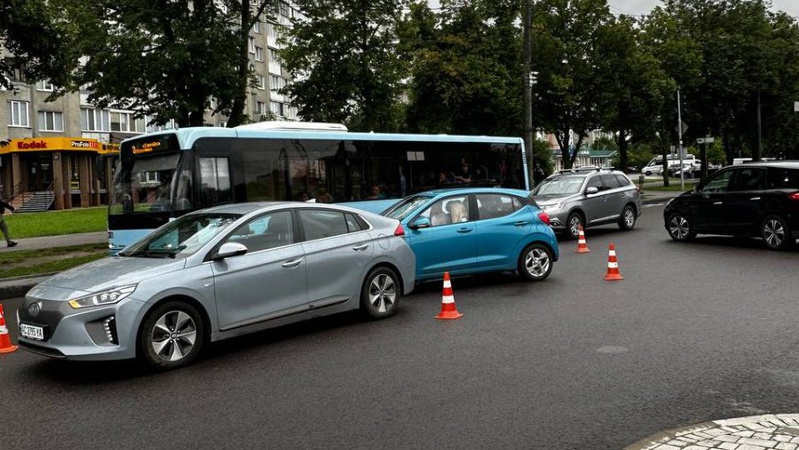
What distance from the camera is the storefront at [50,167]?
4425cm

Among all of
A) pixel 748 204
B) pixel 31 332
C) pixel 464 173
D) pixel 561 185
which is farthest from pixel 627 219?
pixel 31 332

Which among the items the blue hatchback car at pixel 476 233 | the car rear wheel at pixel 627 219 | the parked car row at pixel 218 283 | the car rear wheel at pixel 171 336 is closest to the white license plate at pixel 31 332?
the parked car row at pixel 218 283

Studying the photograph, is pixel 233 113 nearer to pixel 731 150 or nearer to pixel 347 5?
pixel 347 5

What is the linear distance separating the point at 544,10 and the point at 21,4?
23.3 metres

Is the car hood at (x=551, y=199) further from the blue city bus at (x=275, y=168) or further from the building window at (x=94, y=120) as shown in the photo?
the building window at (x=94, y=120)

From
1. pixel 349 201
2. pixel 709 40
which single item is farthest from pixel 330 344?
pixel 709 40

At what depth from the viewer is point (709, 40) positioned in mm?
41562

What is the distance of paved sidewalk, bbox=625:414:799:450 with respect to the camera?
416cm

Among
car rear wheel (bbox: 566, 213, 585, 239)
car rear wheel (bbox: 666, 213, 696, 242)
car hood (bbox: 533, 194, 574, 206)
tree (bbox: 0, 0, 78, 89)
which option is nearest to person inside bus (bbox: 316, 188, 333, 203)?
car hood (bbox: 533, 194, 574, 206)

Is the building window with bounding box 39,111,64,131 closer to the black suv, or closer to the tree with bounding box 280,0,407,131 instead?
the tree with bounding box 280,0,407,131

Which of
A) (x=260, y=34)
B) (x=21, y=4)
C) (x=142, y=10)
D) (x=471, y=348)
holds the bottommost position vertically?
(x=471, y=348)

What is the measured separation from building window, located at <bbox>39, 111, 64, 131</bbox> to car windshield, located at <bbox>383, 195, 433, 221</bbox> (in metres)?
41.9

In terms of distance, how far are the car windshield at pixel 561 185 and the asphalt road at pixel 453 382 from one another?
9.24 meters

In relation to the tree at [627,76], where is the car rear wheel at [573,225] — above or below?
below
